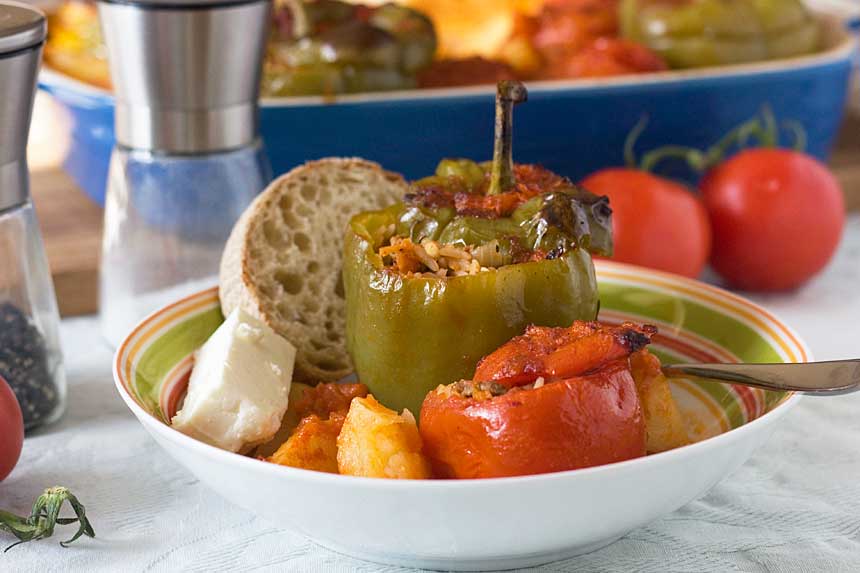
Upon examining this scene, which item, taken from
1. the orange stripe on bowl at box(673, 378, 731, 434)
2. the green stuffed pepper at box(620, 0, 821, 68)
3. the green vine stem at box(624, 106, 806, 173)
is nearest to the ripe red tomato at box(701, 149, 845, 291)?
the green vine stem at box(624, 106, 806, 173)

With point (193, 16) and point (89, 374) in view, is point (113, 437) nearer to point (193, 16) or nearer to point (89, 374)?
point (89, 374)

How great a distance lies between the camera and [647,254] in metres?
2.31

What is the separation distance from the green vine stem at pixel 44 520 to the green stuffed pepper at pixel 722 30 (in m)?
1.85

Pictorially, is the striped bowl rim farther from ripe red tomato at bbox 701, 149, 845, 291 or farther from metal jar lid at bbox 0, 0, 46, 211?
ripe red tomato at bbox 701, 149, 845, 291

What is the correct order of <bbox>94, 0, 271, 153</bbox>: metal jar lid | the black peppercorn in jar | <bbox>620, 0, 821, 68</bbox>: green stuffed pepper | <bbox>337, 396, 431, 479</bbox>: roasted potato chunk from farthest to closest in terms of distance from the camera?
<bbox>620, 0, 821, 68</bbox>: green stuffed pepper < <bbox>94, 0, 271, 153</bbox>: metal jar lid < the black peppercorn in jar < <bbox>337, 396, 431, 479</bbox>: roasted potato chunk

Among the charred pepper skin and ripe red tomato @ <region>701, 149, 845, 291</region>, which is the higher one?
the charred pepper skin

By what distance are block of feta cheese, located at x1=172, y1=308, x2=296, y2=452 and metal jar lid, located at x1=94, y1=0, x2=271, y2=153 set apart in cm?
56

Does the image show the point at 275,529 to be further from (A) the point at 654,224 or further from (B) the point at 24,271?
(A) the point at 654,224

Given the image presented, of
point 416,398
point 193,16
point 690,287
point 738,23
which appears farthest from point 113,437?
point 738,23

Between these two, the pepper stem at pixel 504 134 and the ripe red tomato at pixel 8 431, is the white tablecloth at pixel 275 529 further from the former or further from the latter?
the pepper stem at pixel 504 134

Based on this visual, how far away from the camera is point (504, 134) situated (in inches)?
60.7

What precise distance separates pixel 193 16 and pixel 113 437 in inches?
28.2

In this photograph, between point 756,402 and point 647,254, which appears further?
point 647,254

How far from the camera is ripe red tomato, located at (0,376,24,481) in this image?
1.54 meters
